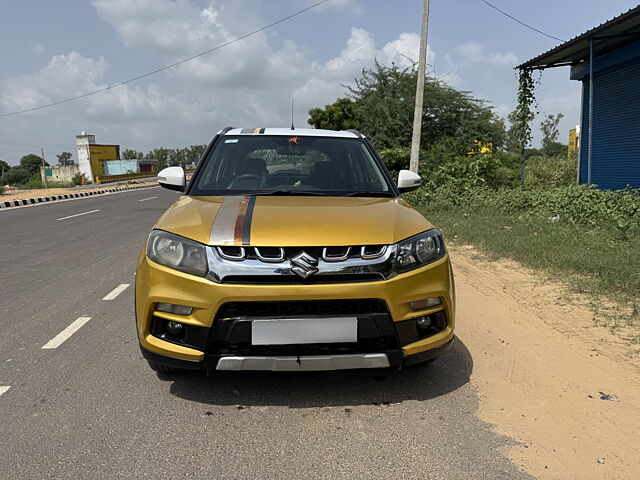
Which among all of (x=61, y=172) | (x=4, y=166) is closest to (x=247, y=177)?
(x=61, y=172)

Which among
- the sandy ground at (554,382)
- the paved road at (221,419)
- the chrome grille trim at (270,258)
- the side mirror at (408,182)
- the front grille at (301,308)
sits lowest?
the sandy ground at (554,382)

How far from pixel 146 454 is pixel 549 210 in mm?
9398

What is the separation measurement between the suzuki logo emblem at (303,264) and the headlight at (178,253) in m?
0.45

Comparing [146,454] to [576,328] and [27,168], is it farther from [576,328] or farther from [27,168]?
[27,168]

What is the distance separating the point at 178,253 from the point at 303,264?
0.69 m

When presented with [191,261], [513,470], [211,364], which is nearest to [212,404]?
[211,364]

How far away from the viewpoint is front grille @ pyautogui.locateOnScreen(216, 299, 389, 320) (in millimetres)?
2580

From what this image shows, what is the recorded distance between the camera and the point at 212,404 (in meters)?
2.92

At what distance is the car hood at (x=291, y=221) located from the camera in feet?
8.77

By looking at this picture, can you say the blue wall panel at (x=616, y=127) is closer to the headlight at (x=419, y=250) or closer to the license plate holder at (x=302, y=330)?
the headlight at (x=419, y=250)

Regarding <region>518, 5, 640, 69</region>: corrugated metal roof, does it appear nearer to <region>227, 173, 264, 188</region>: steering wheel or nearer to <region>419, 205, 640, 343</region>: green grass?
<region>419, 205, 640, 343</region>: green grass

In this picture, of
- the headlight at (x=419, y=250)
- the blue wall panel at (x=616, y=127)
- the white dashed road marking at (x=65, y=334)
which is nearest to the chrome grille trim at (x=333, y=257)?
the headlight at (x=419, y=250)

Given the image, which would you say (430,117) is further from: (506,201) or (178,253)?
(178,253)

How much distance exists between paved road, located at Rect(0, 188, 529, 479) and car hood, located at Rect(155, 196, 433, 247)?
3.06 feet
